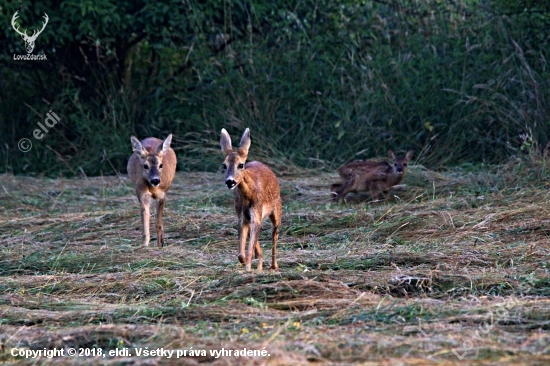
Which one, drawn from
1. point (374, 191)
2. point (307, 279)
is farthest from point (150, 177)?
point (307, 279)

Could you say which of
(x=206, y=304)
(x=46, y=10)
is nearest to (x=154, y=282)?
(x=206, y=304)

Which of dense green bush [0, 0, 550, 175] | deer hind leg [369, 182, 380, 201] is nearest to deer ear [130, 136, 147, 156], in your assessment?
deer hind leg [369, 182, 380, 201]

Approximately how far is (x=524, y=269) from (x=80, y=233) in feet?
15.6

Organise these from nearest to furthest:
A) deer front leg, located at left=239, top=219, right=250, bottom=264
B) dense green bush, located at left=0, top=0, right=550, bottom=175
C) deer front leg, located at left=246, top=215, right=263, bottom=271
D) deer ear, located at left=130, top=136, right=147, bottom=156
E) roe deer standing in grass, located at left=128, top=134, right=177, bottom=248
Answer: deer front leg, located at left=246, top=215, right=263, bottom=271 → deer front leg, located at left=239, top=219, right=250, bottom=264 → roe deer standing in grass, located at left=128, top=134, right=177, bottom=248 → deer ear, located at left=130, top=136, right=147, bottom=156 → dense green bush, located at left=0, top=0, right=550, bottom=175

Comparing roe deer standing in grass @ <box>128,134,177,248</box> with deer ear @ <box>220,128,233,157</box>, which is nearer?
deer ear @ <box>220,128,233,157</box>

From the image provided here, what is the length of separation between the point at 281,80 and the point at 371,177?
3.66m

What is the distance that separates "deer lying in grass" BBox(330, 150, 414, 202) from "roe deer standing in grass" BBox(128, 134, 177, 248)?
95.3 inches

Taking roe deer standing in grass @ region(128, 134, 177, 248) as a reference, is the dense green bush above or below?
above

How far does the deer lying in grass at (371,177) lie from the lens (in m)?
11.5

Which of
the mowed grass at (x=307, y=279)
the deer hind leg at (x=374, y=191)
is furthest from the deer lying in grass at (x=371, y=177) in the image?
the mowed grass at (x=307, y=279)

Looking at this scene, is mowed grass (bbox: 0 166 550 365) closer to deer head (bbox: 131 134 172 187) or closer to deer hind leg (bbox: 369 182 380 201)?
deer hind leg (bbox: 369 182 380 201)

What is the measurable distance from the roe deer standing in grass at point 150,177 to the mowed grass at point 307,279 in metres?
0.27

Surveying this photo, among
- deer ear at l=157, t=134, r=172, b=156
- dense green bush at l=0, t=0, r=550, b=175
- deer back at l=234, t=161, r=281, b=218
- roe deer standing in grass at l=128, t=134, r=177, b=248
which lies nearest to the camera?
deer back at l=234, t=161, r=281, b=218

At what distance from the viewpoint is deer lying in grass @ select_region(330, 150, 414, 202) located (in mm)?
11539
